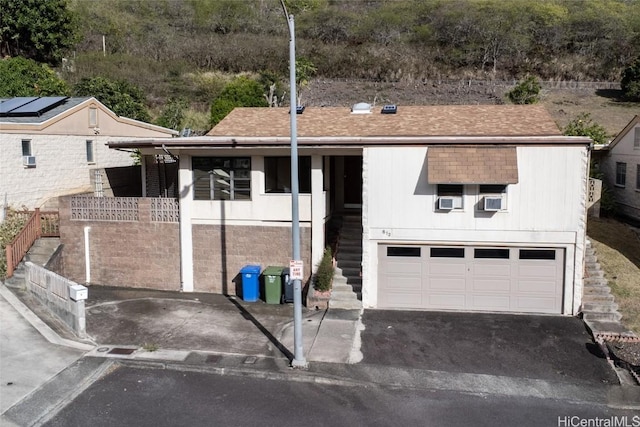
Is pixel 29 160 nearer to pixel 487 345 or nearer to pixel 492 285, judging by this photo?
pixel 492 285

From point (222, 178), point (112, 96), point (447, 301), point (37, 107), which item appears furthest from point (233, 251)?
point (112, 96)

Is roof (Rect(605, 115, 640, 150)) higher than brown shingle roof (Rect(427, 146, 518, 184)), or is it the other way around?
roof (Rect(605, 115, 640, 150))

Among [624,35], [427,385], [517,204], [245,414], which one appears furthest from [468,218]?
[624,35]

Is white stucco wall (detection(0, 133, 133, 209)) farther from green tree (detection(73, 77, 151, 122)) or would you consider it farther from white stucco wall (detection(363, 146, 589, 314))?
green tree (detection(73, 77, 151, 122))

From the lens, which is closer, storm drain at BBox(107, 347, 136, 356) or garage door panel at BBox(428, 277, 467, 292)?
storm drain at BBox(107, 347, 136, 356)

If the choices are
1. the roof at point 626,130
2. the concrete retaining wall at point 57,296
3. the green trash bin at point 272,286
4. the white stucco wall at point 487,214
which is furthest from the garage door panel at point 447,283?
the roof at point 626,130

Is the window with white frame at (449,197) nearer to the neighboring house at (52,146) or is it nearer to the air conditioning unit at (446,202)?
the air conditioning unit at (446,202)

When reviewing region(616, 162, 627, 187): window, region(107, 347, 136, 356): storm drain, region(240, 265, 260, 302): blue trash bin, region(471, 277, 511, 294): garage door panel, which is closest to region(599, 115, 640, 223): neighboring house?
region(616, 162, 627, 187): window
